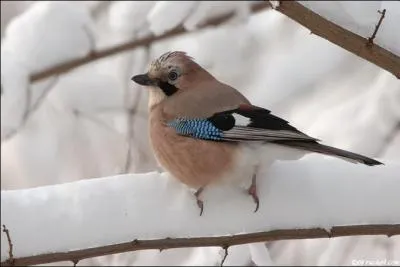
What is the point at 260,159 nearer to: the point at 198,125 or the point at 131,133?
the point at 198,125

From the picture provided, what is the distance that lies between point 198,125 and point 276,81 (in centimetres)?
116

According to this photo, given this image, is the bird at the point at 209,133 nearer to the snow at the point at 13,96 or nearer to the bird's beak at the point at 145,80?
the bird's beak at the point at 145,80

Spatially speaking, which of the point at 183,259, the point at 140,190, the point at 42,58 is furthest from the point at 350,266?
the point at 42,58

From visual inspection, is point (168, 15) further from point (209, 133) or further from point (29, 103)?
point (209, 133)

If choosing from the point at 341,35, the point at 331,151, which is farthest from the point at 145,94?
the point at 341,35

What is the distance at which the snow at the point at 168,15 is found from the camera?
2922 mm

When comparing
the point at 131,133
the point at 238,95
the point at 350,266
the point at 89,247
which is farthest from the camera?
the point at 131,133

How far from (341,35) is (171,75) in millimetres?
769

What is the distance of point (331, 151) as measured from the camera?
6.00 ft

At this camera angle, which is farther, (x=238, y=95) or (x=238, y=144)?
(x=238, y=95)

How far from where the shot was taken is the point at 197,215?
6.21ft

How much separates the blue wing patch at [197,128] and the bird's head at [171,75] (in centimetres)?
18

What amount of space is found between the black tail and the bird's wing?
0.05 ft

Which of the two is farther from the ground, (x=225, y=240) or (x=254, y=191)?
(x=254, y=191)
